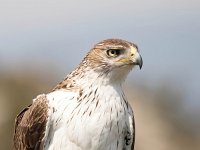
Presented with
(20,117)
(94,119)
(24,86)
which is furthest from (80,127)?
(24,86)

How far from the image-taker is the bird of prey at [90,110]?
1217cm

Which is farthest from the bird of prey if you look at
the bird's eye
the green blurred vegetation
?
the green blurred vegetation

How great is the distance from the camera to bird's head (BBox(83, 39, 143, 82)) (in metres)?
12.3

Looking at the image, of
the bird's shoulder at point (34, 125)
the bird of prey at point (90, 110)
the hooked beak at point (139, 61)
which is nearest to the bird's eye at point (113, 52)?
the bird of prey at point (90, 110)

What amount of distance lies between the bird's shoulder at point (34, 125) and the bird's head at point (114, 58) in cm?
79

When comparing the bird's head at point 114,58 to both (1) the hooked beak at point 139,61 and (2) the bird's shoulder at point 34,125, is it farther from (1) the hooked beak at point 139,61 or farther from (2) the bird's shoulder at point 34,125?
(2) the bird's shoulder at point 34,125

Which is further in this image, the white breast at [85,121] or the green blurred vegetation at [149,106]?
the green blurred vegetation at [149,106]

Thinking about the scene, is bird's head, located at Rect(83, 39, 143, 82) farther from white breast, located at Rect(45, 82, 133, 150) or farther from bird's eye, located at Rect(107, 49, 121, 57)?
white breast, located at Rect(45, 82, 133, 150)

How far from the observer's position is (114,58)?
40.6 feet

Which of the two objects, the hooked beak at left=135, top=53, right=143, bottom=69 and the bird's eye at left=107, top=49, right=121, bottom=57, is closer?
the hooked beak at left=135, top=53, right=143, bottom=69

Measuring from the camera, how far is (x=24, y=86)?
99.2 feet

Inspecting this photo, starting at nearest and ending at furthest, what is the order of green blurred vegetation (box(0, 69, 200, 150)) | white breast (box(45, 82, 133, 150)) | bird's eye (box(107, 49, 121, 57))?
white breast (box(45, 82, 133, 150)), bird's eye (box(107, 49, 121, 57)), green blurred vegetation (box(0, 69, 200, 150))

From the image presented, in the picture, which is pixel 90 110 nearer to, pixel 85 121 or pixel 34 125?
pixel 85 121

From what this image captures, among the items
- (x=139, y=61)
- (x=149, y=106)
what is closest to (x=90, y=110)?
(x=139, y=61)
